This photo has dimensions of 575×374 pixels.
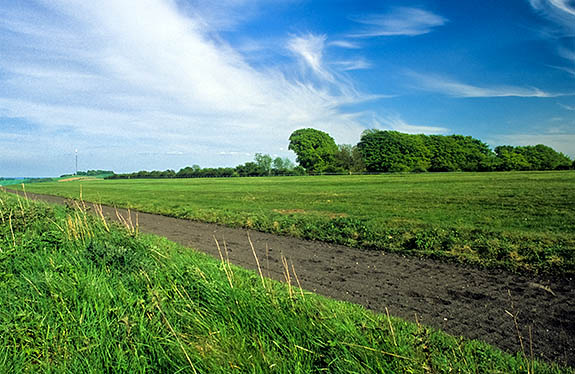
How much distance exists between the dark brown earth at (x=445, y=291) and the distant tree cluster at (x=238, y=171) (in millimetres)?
86510

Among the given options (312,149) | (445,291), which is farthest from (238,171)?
(445,291)

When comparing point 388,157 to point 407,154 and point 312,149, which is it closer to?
point 407,154

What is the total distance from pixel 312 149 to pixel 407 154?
1150 inches

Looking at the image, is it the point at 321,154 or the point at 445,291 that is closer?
the point at 445,291

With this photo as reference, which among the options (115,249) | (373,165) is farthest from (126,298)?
(373,165)

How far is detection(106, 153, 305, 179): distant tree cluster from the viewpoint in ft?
314

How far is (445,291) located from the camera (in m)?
5.68

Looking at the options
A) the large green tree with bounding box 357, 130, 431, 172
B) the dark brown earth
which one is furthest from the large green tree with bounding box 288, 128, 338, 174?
the dark brown earth

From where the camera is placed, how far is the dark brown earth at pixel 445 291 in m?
4.19

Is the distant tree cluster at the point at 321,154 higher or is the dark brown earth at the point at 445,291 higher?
the distant tree cluster at the point at 321,154

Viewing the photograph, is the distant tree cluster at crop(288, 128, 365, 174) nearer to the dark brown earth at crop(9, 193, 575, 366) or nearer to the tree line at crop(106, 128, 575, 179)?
the tree line at crop(106, 128, 575, 179)

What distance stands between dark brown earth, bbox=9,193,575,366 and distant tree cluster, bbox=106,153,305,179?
86.5 m

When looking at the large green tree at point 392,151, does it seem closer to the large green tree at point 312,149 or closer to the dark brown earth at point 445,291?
the large green tree at point 312,149

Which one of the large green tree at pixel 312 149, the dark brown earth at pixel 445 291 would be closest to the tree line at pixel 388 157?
the large green tree at pixel 312 149
